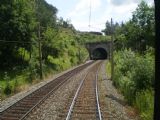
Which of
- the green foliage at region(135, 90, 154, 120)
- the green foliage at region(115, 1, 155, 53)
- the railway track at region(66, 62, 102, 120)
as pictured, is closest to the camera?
the green foliage at region(135, 90, 154, 120)

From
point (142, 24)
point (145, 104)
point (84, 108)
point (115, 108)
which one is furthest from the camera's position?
point (142, 24)

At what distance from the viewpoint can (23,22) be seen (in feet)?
133

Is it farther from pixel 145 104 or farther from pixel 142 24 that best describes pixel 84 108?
pixel 142 24

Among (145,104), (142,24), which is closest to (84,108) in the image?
(145,104)

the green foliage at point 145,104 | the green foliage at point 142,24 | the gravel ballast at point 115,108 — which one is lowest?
the gravel ballast at point 115,108

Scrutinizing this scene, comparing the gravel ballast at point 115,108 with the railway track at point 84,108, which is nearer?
the railway track at point 84,108

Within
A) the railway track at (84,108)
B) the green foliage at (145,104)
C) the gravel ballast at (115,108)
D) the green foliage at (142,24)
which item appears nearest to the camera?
the green foliage at (145,104)

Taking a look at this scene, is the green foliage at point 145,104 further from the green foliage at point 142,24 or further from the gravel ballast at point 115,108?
the green foliage at point 142,24

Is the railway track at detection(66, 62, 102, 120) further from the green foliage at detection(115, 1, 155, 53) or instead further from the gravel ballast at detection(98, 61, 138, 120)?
the green foliage at detection(115, 1, 155, 53)

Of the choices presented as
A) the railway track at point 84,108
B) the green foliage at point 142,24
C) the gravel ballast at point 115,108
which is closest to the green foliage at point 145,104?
the gravel ballast at point 115,108

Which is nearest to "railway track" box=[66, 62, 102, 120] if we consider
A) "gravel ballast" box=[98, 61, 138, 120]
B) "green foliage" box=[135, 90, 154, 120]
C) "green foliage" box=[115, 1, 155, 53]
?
"gravel ballast" box=[98, 61, 138, 120]

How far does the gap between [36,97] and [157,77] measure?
15.2m

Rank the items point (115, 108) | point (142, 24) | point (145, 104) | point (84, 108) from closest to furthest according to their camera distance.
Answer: point (145, 104)
point (84, 108)
point (115, 108)
point (142, 24)

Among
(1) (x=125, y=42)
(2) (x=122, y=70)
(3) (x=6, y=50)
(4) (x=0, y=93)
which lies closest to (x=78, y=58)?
(1) (x=125, y=42)
